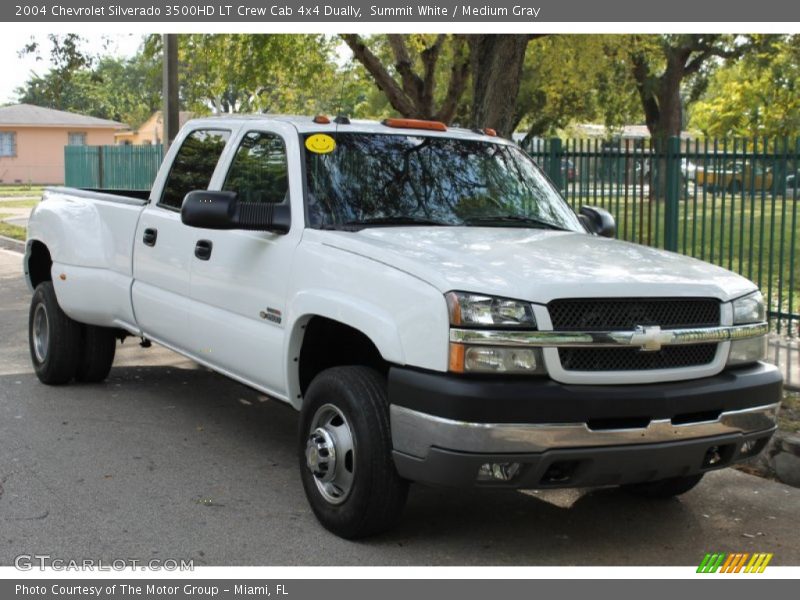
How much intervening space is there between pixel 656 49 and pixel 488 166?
2595 centimetres

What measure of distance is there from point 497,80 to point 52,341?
592cm

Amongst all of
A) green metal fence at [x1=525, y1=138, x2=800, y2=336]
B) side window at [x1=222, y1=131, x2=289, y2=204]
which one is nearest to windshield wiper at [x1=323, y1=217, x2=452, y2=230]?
side window at [x1=222, y1=131, x2=289, y2=204]

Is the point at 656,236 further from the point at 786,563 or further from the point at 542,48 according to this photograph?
the point at 542,48

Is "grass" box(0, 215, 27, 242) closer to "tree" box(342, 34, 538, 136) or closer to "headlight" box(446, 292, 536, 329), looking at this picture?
"tree" box(342, 34, 538, 136)

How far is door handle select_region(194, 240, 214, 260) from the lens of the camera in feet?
20.3

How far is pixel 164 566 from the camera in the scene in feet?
15.1

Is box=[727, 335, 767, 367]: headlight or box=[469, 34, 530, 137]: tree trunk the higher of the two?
box=[469, 34, 530, 137]: tree trunk

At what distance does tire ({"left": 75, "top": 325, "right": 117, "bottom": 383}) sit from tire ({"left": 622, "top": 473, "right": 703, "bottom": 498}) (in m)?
4.24

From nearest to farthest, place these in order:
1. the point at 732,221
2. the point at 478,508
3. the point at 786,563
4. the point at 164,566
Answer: the point at 164,566 < the point at 786,563 < the point at 478,508 < the point at 732,221

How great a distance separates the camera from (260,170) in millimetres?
6133

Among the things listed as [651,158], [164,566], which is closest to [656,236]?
[651,158]

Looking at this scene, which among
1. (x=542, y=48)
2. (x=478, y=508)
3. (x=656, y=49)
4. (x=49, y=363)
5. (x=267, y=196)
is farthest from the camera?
(x=656, y=49)

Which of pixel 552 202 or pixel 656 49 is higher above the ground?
pixel 656 49

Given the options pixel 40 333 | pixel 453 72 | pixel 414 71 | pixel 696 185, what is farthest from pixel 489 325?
pixel 453 72
